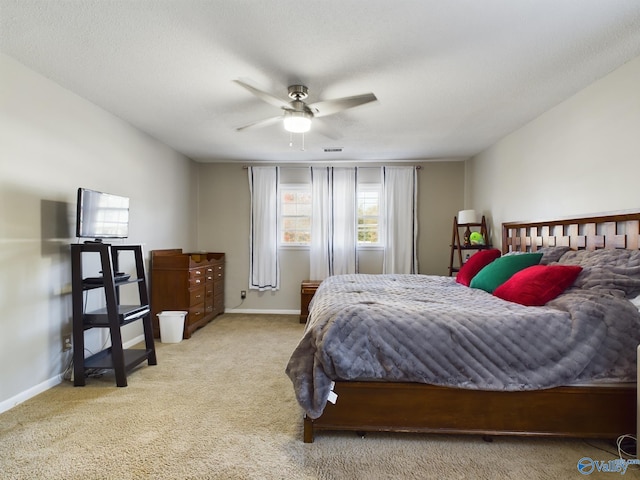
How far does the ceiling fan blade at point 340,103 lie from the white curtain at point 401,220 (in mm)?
2807

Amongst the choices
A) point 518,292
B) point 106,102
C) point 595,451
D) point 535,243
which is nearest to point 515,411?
point 595,451

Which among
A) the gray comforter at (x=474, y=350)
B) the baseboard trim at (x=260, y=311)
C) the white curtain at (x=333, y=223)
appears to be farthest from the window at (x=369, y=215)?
the gray comforter at (x=474, y=350)

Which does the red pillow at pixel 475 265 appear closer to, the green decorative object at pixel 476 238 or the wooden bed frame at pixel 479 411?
the green decorative object at pixel 476 238

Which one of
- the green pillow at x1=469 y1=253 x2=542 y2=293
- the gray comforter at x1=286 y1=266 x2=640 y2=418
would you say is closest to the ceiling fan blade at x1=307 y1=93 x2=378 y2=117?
the gray comforter at x1=286 y1=266 x2=640 y2=418

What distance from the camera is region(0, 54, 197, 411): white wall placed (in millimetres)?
2416

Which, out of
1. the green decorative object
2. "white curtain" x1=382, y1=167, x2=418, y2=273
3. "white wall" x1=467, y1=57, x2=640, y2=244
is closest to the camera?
"white wall" x1=467, y1=57, x2=640, y2=244

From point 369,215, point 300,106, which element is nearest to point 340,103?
point 300,106

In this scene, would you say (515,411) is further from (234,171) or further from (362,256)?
(234,171)

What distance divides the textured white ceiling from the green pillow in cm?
142

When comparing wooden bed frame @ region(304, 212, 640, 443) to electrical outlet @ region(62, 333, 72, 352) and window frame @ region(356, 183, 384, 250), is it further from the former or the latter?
window frame @ region(356, 183, 384, 250)

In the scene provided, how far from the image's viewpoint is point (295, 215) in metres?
5.64

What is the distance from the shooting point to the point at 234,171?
18.7 ft

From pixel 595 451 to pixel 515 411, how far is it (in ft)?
A: 1.52

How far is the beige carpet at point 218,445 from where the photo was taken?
1.75 meters
